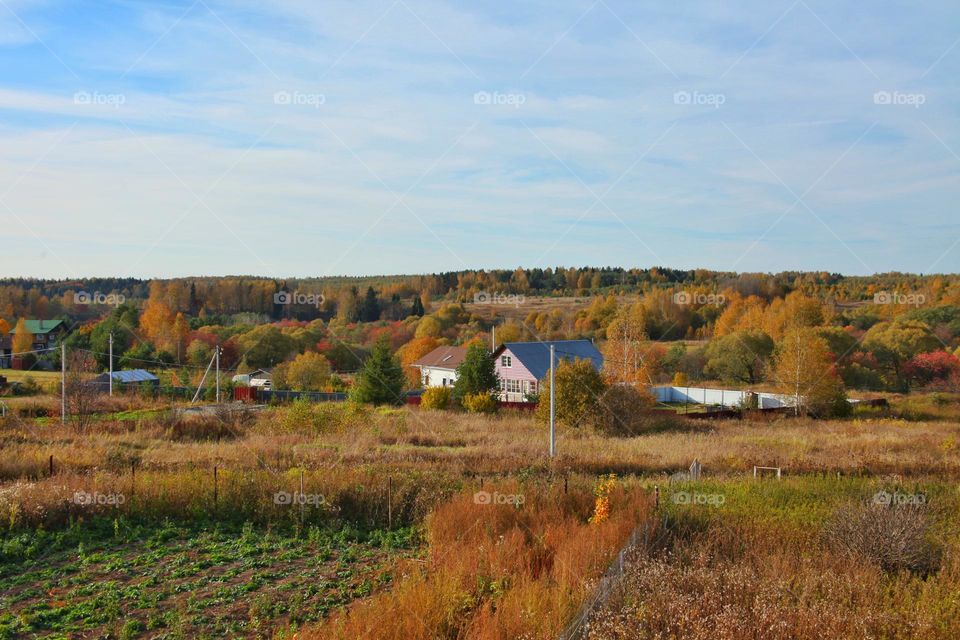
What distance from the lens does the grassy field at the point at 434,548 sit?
6.73m

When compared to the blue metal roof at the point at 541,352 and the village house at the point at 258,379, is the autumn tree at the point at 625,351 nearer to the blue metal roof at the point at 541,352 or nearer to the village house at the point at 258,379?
the blue metal roof at the point at 541,352

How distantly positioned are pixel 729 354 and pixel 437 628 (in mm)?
46861

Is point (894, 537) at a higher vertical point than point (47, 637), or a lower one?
higher

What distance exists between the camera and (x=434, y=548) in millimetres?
9359

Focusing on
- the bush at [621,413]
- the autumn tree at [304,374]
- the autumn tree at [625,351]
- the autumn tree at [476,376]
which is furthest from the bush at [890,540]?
the autumn tree at [304,374]

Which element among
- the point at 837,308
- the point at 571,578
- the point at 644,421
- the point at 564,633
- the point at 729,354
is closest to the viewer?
the point at 564,633

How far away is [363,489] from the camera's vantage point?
39.8 feet

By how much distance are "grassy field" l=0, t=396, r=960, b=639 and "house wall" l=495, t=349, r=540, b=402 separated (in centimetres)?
2117

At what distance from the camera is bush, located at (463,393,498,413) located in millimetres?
33719

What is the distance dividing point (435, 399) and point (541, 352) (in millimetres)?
9220

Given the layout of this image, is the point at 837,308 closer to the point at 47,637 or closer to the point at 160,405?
the point at 160,405

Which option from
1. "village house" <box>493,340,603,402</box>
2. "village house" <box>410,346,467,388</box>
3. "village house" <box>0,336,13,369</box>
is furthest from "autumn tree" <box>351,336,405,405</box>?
"village house" <box>0,336,13,369</box>

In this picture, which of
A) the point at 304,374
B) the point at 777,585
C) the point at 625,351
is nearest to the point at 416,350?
the point at 304,374

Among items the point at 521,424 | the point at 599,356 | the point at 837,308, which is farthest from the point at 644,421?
the point at 837,308
